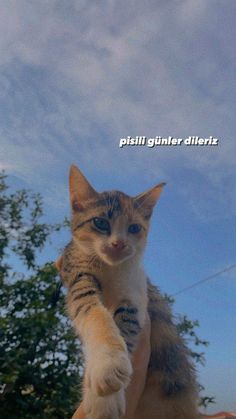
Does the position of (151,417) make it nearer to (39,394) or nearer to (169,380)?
(169,380)

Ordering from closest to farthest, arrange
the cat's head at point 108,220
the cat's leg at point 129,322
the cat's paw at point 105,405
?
the cat's paw at point 105,405 < the cat's leg at point 129,322 < the cat's head at point 108,220

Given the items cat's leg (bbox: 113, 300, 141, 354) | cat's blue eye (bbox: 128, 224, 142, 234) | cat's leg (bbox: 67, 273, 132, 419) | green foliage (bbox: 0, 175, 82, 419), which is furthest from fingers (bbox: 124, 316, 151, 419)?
green foliage (bbox: 0, 175, 82, 419)

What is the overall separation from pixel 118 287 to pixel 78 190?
0.40 m

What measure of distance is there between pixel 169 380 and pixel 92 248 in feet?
2.03

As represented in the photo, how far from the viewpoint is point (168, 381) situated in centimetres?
182

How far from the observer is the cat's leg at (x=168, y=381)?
178 centimetres

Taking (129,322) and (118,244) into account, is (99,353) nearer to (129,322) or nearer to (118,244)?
(129,322)

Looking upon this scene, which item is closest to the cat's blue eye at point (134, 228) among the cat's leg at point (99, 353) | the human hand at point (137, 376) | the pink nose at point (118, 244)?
the pink nose at point (118, 244)

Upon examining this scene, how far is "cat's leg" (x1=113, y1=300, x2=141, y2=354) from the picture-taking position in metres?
1.59

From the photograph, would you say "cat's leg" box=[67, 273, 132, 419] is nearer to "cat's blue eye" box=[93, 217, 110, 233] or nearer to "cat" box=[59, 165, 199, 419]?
"cat" box=[59, 165, 199, 419]

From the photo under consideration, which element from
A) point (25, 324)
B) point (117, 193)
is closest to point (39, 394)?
point (25, 324)

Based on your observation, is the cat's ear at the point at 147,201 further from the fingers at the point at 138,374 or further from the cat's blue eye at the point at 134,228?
the fingers at the point at 138,374

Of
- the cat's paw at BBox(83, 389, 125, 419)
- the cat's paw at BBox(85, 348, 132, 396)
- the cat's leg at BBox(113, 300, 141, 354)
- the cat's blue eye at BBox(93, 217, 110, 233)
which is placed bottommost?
the cat's paw at BBox(83, 389, 125, 419)

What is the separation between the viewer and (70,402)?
210 inches
